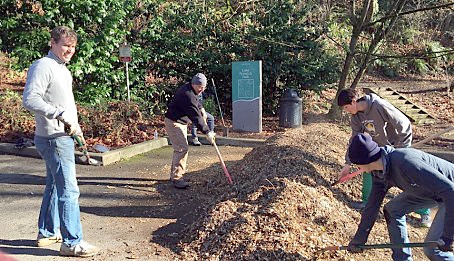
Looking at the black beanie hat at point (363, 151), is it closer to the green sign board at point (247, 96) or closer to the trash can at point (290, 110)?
the green sign board at point (247, 96)

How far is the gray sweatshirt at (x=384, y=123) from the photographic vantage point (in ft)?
16.3

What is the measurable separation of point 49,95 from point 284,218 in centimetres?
247

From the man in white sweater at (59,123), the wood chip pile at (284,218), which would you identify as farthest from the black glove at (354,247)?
the man in white sweater at (59,123)

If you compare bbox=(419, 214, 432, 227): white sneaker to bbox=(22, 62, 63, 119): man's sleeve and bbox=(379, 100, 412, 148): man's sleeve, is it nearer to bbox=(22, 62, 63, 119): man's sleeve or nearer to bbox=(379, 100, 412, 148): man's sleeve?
bbox=(379, 100, 412, 148): man's sleeve

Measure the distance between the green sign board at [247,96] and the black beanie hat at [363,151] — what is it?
8014 millimetres

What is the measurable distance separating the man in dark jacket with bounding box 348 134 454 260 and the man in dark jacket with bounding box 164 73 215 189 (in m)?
3.12

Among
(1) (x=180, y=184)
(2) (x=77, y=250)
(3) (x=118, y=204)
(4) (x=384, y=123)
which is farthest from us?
(1) (x=180, y=184)

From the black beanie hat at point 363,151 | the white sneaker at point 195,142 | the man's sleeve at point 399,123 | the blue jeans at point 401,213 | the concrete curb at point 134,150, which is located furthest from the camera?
the white sneaker at point 195,142

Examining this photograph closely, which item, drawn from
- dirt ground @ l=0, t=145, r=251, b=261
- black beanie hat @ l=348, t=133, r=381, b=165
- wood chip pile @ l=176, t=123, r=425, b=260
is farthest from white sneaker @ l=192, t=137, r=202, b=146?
black beanie hat @ l=348, t=133, r=381, b=165

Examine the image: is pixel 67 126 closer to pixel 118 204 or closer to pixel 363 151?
pixel 118 204

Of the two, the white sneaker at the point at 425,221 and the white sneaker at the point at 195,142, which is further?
the white sneaker at the point at 195,142

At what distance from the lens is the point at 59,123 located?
170 inches

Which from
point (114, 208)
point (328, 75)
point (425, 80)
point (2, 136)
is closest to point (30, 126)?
point (2, 136)

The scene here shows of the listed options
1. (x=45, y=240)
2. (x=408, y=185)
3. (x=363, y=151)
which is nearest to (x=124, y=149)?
(x=45, y=240)
